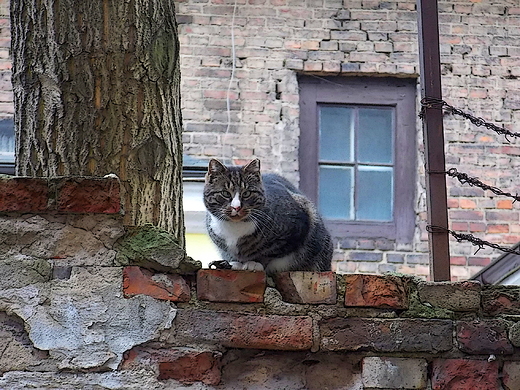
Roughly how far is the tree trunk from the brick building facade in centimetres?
327

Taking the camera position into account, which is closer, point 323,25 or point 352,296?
point 352,296

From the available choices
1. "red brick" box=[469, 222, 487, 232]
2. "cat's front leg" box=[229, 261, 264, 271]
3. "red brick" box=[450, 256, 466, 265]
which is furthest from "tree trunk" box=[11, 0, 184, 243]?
"red brick" box=[469, 222, 487, 232]

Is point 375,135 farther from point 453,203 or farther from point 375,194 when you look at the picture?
point 453,203

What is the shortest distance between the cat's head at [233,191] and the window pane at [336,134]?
2988 millimetres

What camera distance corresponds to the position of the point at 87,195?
2.08 metres

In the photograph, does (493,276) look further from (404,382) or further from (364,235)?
(404,382)

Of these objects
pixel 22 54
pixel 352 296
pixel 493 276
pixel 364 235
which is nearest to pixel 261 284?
pixel 352 296

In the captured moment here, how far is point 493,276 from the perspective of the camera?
195 inches

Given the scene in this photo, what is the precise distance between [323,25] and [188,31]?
956 mm

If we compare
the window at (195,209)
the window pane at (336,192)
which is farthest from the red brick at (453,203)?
the window at (195,209)

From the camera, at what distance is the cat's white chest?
3.06 m

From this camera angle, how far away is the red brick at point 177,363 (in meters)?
2.06

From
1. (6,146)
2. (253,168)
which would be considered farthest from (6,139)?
(253,168)

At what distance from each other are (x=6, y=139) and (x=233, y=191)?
9.98 ft
